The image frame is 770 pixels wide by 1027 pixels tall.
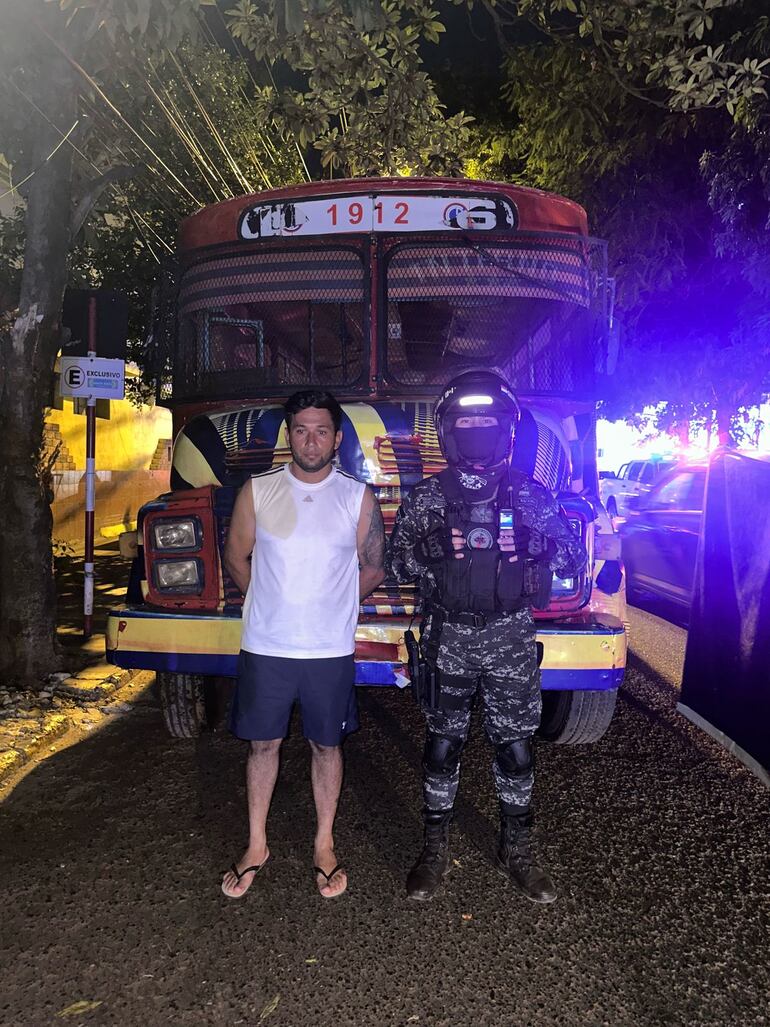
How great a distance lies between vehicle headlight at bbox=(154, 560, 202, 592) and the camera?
12.0 ft

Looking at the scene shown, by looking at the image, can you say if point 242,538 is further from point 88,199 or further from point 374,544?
point 88,199

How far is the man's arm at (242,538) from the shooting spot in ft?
9.58

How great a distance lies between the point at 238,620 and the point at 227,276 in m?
2.31

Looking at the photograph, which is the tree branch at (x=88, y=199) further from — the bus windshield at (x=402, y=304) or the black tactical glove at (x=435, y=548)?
the black tactical glove at (x=435, y=548)

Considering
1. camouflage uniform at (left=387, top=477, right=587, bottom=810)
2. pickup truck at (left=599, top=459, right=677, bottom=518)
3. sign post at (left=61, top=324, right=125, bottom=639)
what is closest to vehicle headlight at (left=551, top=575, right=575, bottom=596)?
camouflage uniform at (left=387, top=477, right=587, bottom=810)

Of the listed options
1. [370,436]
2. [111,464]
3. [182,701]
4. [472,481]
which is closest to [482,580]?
[472,481]

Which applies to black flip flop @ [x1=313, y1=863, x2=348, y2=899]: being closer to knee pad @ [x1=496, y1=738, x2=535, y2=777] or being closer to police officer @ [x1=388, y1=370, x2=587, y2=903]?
police officer @ [x1=388, y1=370, x2=587, y2=903]

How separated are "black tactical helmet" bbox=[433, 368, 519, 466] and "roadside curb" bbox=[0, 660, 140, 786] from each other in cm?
298

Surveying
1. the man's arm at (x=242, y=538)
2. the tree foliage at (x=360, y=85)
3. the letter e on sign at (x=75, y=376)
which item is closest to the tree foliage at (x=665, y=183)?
the tree foliage at (x=360, y=85)

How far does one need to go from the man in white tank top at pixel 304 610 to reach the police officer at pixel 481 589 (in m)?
0.29

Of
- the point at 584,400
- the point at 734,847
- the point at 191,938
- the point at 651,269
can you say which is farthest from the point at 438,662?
the point at 651,269

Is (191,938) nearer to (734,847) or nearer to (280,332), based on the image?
(734,847)

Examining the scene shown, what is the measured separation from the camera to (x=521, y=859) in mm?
3006

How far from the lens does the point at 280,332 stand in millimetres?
4711
